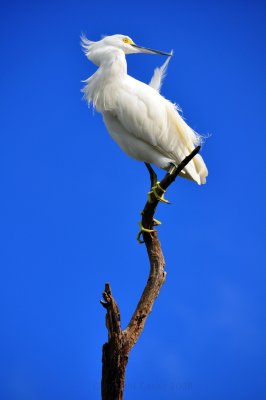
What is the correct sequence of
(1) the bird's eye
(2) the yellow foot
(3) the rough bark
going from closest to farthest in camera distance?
(3) the rough bark
(2) the yellow foot
(1) the bird's eye

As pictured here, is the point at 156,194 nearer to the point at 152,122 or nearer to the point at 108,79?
the point at 152,122

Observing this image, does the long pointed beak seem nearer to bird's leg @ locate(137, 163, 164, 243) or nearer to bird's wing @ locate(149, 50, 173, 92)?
bird's wing @ locate(149, 50, 173, 92)

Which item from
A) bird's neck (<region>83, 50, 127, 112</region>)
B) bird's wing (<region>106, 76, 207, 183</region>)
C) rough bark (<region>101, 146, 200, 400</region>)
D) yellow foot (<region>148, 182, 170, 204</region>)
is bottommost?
rough bark (<region>101, 146, 200, 400</region>)

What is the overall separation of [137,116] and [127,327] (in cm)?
242

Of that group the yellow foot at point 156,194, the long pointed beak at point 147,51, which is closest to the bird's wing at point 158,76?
the long pointed beak at point 147,51

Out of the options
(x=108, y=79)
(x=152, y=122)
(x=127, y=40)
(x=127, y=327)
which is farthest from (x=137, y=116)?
(x=127, y=327)

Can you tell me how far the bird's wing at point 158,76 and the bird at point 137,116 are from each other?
53 cm

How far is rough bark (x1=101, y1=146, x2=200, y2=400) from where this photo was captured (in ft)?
20.0

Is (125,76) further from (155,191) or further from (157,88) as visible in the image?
(155,191)

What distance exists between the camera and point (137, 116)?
23.9 ft

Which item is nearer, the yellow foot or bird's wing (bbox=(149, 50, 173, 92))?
the yellow foot

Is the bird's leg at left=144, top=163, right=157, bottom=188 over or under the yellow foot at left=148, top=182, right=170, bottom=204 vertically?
over

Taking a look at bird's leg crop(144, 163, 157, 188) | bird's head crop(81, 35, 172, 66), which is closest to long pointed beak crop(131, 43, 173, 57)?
bird's head crop(81, 35, 172, 66)

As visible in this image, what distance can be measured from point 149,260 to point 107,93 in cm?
201
